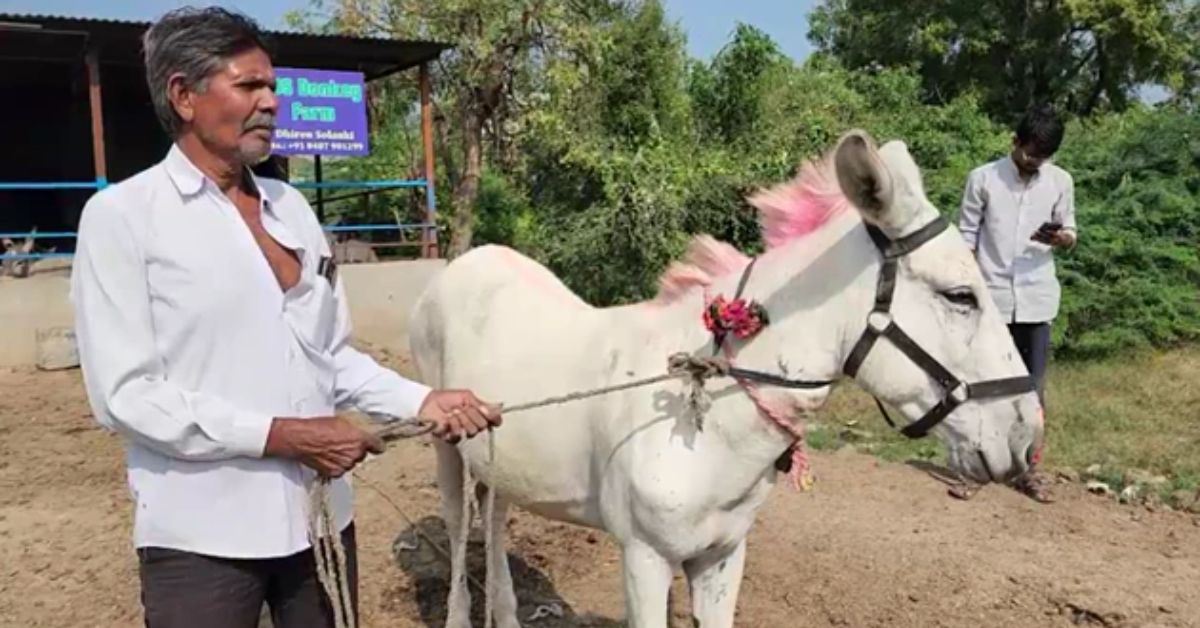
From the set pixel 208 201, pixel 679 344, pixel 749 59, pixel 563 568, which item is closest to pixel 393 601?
pixel 563 568

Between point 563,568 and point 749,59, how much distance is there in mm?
10181

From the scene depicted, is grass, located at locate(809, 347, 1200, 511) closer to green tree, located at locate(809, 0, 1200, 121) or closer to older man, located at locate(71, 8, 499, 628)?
older man, located at locate(71, 8, 499, 628)

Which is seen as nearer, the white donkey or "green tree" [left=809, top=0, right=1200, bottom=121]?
the white donkey

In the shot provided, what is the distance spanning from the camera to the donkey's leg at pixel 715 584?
264cm

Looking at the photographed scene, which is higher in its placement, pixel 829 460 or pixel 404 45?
pixel 404 45

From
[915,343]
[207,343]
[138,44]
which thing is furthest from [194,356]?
[138,44]

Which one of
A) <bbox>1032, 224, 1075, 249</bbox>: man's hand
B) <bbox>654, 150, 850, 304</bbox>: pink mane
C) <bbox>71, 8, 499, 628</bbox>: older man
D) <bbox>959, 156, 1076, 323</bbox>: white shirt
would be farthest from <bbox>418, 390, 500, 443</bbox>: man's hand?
<bbox>1032, 224, 1075, 249</bbox>: man's hand

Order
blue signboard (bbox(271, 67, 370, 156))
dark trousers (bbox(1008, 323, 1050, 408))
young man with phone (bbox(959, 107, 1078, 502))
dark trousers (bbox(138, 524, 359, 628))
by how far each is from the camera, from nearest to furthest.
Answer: dark trousers (bbox(138, 524, 359, 628)) < young man with phone (bbox(959, 107, 1078, 502)) < dark trousers (bbox(1008, 323, 1050, 408)) < blue signboard (bbox(271, 67, 370, 156))

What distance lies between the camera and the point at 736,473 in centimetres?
236

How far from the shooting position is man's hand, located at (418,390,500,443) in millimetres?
1909

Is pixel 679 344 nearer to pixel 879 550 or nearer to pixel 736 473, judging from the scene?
pixel 736 473

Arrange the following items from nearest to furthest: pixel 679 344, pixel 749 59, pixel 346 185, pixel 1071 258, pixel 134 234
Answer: pixel 134 234 → pixel 679 344 → pixel 1071 258 → pixel 346 185 → pixel 749 59

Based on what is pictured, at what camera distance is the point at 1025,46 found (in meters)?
22.3

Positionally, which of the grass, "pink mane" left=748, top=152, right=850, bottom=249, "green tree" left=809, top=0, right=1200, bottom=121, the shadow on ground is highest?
"green tree" left=809, top=0, right=1200, bottom=121
